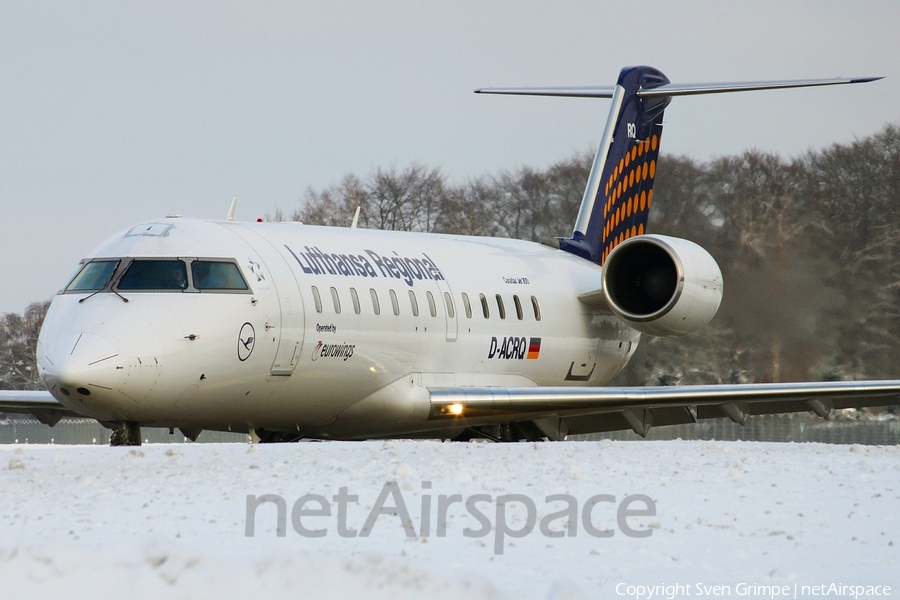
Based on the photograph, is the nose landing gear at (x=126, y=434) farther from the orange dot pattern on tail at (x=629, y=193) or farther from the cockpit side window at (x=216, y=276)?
the orange dot pattern on tail at (x=629, y=193)

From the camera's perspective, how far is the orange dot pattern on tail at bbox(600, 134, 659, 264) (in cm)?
2114

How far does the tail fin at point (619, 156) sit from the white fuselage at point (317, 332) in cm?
138

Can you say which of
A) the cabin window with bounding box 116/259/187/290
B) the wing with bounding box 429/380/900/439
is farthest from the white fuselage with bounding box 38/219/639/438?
the wing with bounding box 429/380/900/439

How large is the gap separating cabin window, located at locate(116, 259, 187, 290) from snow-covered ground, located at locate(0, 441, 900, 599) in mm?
2362

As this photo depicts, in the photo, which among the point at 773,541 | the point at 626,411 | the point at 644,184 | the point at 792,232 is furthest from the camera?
the point at 792,232

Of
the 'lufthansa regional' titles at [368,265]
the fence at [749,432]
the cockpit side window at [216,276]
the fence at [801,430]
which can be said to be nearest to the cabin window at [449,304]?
the 'lufthansa regional' titles at [368,265]

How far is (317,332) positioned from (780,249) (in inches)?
703

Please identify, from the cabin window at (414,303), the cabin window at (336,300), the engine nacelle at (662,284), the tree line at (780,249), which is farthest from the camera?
the tree line at (780,249)

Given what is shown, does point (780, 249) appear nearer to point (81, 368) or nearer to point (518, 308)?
point (518, 308)

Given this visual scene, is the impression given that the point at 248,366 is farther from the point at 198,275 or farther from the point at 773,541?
the point at 773,541

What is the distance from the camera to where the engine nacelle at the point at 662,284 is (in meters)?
17.4

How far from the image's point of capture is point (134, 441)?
13.5 m

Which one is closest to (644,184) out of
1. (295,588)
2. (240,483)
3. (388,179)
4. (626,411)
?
(626,411)

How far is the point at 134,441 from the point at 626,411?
6.99 m
